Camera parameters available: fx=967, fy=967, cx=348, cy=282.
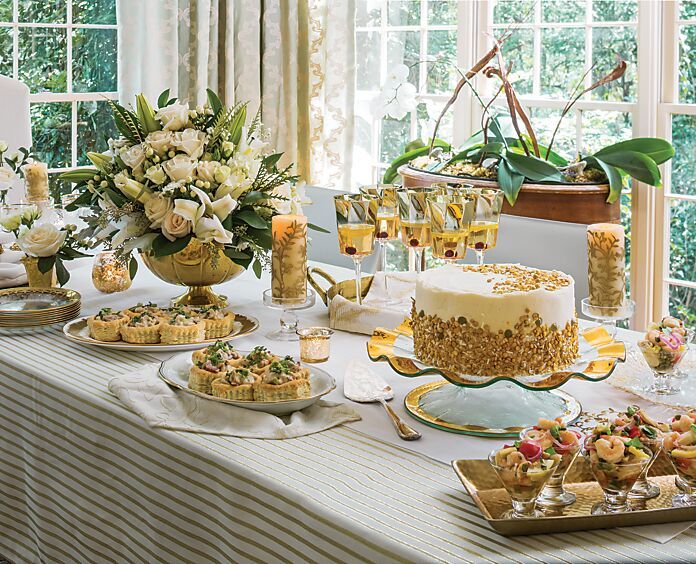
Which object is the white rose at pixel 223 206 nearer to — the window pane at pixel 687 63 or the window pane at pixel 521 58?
the window pane at pixel 687 63

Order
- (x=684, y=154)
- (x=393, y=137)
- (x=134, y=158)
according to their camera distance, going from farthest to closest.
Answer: (x=393, y=137) < (x=684, y=154) < (x=134, y=158)

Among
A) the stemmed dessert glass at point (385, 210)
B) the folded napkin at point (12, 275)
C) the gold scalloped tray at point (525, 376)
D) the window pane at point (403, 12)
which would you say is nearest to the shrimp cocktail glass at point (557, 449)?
the gold scalloped tray at point (525, 376)

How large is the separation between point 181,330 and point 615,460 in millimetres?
913

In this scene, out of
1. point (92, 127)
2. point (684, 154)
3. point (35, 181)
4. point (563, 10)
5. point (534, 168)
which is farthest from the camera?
point (92, 127)

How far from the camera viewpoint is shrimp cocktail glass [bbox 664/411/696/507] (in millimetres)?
1070

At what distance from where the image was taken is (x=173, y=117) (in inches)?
77.3

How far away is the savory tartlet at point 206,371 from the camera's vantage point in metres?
1.47

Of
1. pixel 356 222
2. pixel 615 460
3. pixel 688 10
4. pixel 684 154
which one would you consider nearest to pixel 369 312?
pixel 356 222

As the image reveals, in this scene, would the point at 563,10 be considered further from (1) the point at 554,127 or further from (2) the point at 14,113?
(2) the point at 14,113

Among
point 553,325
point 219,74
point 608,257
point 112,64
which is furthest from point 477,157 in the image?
point 553,325

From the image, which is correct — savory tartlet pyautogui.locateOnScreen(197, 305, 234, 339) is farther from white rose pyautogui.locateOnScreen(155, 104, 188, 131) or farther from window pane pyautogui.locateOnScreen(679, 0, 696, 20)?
window pane pyautogui.locateOnScreen(679, 0, 696, 20)

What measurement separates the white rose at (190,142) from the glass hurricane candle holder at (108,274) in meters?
0.37

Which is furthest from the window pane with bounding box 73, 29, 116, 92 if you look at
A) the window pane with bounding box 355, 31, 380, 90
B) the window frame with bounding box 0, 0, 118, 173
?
the window pane with bounding box 355, 31, 380, 90

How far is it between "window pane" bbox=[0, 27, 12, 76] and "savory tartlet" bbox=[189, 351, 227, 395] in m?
2.80
